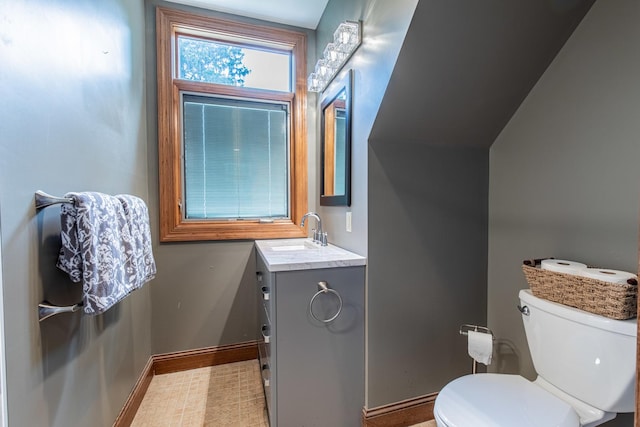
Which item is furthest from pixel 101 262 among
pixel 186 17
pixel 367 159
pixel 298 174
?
pixel 186 17

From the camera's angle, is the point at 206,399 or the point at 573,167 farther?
A: the point at 206,399

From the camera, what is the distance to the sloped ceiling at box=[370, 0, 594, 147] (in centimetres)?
114

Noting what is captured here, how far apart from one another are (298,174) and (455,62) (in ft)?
4.51

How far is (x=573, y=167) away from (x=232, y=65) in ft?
7.59

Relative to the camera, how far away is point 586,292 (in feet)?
3.32

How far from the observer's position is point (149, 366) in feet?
6.42

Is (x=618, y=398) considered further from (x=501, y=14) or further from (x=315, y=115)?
(x=315, y=115)

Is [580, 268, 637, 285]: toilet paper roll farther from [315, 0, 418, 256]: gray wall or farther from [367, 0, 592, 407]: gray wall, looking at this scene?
[315, 0, 418, 256]: gray wall

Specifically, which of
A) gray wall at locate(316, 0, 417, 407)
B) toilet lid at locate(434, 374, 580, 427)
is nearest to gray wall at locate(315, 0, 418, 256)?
gray wall at locate(316, 0, 417, 407)

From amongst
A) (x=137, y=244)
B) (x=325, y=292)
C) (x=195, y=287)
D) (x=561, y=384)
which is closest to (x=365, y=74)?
(x=325, y=292)

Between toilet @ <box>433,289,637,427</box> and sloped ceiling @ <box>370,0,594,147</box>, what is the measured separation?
952 mm

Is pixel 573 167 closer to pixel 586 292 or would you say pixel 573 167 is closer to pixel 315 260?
pixel 586 292

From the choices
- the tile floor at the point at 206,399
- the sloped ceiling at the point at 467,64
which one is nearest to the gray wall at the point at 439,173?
the sloped ceiling at the point at 467,64

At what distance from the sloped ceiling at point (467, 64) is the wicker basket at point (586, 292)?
0.82 metres
